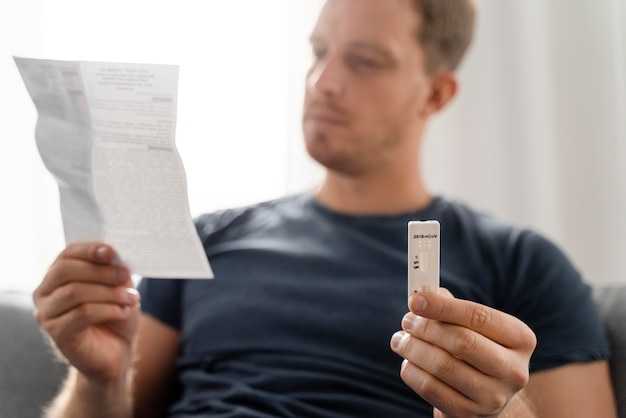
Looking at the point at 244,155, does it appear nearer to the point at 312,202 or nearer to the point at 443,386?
the point at 312,202

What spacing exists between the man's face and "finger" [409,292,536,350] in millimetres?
596

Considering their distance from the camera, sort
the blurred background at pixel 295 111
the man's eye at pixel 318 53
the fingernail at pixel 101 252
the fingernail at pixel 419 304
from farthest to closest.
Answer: the blurred background at pixel 295 111 < the man's eye at pixel 318 53 < the fingernail at pixel 101 252 < the fingernail at pixel 419 304

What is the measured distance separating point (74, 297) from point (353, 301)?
0.44 metres

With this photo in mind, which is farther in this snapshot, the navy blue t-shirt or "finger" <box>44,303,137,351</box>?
the navy blue t-shirt

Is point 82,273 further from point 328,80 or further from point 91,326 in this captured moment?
point 328,80

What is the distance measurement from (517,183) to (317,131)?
2.52 feet

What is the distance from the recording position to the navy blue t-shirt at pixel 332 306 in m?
1.10

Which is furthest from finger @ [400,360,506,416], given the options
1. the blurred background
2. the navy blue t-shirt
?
the blurred background

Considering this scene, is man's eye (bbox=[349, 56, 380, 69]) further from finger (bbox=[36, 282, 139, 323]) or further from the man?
finger (bbox=[36, 282, 139, 323])

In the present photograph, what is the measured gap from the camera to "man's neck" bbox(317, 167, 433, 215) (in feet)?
4.47

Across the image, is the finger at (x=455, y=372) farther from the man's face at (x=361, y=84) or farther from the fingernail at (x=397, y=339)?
the man's face at (x=361, y=84)

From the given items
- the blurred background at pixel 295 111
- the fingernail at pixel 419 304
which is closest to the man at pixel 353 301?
the fingernail at pixel 419 304

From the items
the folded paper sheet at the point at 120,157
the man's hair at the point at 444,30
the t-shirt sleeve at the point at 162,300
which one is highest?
the man's hair at the point at 444,30

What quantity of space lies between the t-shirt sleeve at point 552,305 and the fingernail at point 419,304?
15.7 inches
